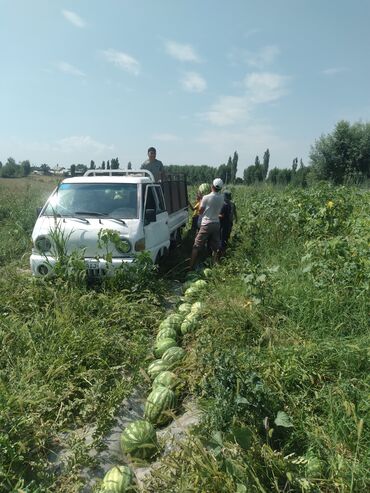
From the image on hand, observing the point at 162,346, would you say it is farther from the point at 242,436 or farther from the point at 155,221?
the point at 155,221

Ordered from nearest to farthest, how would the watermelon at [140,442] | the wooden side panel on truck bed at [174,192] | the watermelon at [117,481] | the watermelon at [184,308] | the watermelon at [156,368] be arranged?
the watermelon at [117,481] < the watermelon at [140,442] < the watermelon at [156,368] < the watermelon at [184,308] < the wooden side panel on truck bed at [174,192]

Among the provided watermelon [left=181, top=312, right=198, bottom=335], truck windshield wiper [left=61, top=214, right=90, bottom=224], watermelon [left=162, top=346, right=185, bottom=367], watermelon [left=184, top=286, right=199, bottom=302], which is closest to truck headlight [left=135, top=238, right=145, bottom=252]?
truck windshield wiper [left=61, top=214, right=90, bottom=224]

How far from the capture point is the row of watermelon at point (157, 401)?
2.79m

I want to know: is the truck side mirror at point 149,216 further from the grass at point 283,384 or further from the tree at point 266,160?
the tree at point 266,160

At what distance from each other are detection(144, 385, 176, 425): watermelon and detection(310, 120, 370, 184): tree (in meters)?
34.2

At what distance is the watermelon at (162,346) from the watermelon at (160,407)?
941mm

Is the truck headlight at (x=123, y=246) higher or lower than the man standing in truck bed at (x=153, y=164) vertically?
lower

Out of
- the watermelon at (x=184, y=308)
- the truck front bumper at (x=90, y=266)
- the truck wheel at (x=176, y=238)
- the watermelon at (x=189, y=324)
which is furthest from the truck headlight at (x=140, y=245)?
the truck wheel at (x=176, y=238)

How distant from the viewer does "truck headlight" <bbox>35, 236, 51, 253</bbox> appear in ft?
21.4

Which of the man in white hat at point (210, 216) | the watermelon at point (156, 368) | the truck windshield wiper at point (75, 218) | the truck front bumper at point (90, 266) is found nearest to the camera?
the watermelon at point (156, 368)

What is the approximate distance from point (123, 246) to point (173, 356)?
2.69 metres

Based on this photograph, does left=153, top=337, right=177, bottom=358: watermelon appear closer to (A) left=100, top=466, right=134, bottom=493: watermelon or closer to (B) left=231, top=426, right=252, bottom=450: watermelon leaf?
(A) left=100, top=466, right=134, bottom=493: watermelon

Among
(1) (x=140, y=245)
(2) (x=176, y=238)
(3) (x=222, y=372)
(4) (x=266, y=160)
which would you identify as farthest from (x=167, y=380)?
(4) (x=266, y=160)

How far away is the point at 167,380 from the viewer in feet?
12.6
